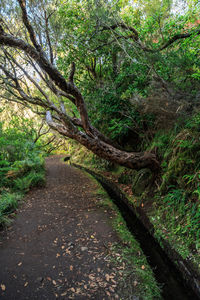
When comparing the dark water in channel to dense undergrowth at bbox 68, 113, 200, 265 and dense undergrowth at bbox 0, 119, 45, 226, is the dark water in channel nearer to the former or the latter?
dense undergrowth at bbox 68, 113, 200, 265

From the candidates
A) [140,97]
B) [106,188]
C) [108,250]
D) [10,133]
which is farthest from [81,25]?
[108,250]

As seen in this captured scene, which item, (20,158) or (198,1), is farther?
(20,158)

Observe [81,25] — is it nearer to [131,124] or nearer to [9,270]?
[131,124]

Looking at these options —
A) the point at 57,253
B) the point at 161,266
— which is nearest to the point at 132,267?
the point at 161,266

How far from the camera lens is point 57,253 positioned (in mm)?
3451

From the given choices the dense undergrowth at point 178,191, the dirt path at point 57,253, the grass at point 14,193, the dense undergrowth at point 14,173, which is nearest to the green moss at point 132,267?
the dirt path at point 57,253

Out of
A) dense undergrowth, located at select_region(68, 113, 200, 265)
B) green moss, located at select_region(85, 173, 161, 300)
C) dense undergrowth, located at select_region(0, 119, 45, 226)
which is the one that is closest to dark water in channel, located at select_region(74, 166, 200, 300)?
green moss, located at select_region(85, 173, 161, 300)

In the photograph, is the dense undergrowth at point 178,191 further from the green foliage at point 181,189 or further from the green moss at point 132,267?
the green moss at point 132,267

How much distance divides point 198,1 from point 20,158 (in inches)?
338

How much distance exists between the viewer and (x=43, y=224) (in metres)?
4.47

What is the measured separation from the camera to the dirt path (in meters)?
2.67

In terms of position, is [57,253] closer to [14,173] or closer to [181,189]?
[181,189]

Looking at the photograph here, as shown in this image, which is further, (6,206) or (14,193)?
(14,193)

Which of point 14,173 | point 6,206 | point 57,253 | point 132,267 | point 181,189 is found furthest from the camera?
point 14,173
